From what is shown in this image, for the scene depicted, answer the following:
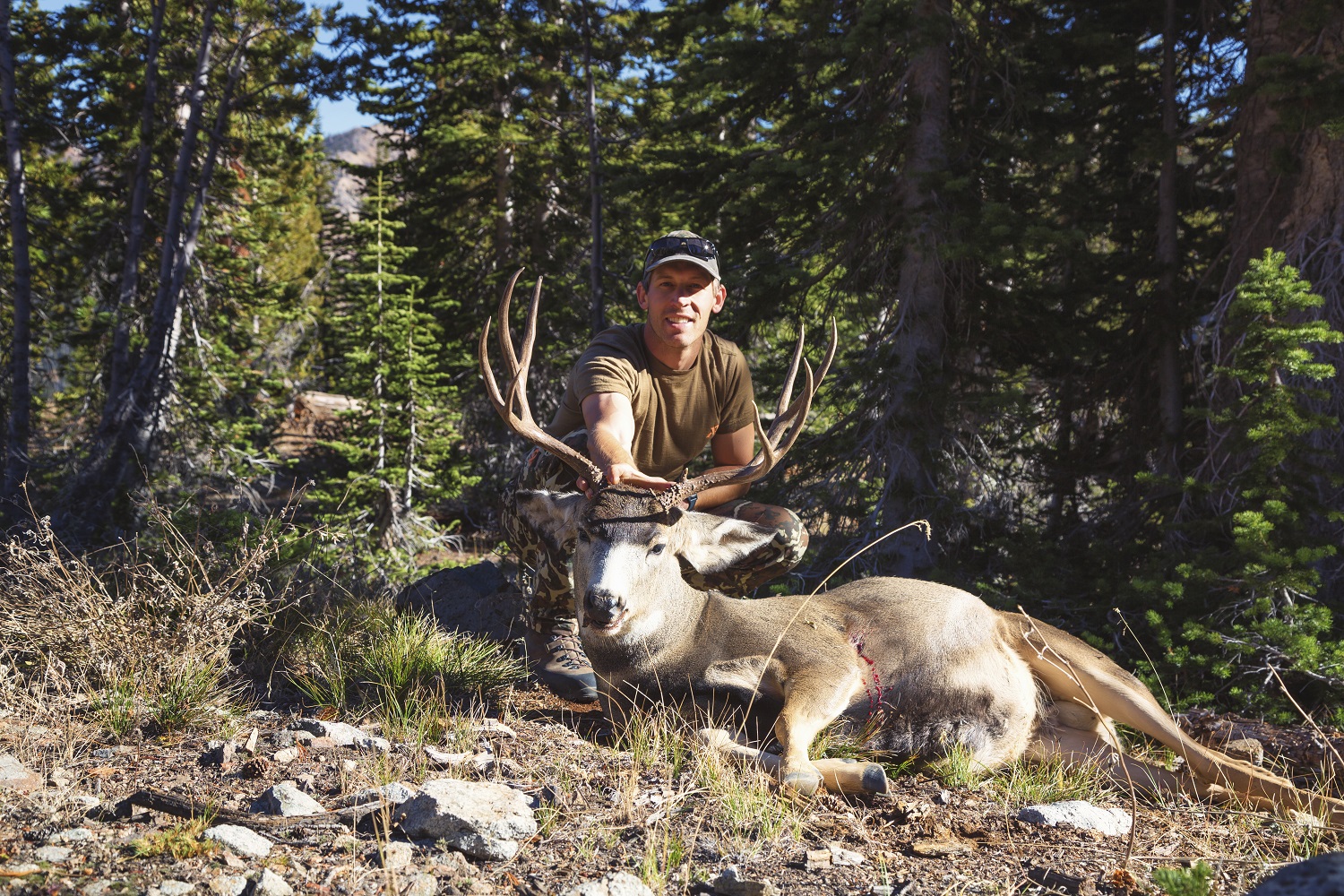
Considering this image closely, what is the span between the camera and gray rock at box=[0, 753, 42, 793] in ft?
11.0

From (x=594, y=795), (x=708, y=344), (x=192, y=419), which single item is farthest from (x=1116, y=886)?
(x=192, y=419)

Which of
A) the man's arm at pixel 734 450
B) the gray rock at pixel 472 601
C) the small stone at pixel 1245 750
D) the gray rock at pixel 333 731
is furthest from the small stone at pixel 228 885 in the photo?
the small stone at pixel 1245 750

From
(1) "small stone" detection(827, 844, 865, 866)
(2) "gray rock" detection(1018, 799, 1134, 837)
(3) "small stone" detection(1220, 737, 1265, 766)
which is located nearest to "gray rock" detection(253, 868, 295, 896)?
(1) "small stone" detection(827, 844, 865, 866)

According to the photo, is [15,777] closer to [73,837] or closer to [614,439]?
[73,837]

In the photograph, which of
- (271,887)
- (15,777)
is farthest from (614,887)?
(15,777)

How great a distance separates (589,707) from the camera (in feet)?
18.0

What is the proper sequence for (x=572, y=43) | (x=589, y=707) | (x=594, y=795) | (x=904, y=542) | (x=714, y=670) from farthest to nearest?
(x=572, y=43) < (x=904, y=542) < (x=589, y=707) < (x=714, y=670) < (x=594, y=795)

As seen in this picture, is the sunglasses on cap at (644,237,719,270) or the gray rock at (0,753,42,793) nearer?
the gray rock at (0,753,42,793)

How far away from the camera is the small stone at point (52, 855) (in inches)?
109

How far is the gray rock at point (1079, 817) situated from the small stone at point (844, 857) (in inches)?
35.9

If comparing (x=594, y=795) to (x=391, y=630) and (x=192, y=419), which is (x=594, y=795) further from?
(x=192, y=419)

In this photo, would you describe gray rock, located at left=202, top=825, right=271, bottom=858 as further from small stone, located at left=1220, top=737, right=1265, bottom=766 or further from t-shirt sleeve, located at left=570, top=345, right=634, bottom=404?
small stone, located at left=1220, top=737, right=1265, bottom=766

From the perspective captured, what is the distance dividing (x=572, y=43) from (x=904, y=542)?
400 inches

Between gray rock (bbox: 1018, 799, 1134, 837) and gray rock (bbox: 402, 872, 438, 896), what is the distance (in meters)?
2.38
